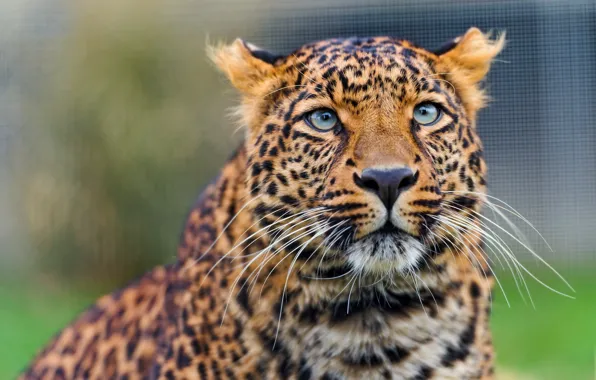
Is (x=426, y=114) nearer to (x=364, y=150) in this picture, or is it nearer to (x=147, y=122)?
(x=364, y=150)

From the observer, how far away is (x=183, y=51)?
7.63 m

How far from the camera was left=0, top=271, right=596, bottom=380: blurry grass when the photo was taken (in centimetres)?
520

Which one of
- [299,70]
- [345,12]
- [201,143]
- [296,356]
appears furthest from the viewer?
[201,143]

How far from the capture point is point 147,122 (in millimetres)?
7754

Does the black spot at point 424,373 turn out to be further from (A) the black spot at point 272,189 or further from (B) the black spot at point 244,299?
(A) the black spot at point 272,189

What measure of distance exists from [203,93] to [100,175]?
48.1 inches

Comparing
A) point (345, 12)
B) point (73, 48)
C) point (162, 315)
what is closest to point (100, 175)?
point (73, 48)

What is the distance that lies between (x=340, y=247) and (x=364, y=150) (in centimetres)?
31

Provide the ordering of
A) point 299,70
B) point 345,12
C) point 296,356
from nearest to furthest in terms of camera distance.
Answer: point 296,356 < point 299,70 < point 345,12

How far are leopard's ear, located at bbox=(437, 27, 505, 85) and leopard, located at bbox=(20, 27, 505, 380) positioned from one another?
86 millimetres

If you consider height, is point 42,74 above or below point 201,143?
above

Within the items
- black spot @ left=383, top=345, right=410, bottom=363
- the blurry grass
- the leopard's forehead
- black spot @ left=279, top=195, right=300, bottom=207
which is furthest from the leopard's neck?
the blurry grass

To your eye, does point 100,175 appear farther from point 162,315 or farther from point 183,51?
point 162,315

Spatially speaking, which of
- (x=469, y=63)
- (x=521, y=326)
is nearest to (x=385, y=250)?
(x=469, y=63)
